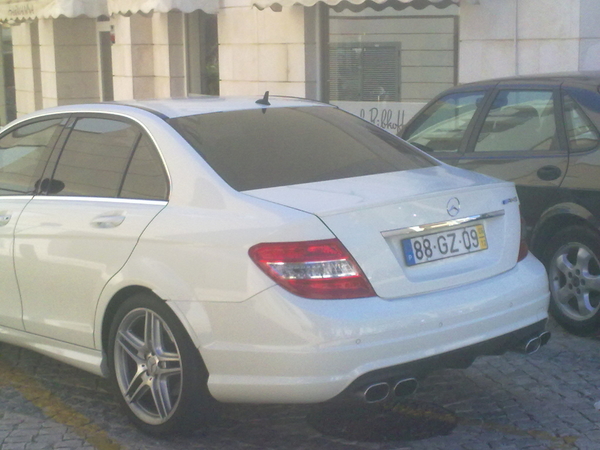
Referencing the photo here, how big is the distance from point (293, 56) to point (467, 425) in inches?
397

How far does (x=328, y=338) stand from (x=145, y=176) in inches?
52.0

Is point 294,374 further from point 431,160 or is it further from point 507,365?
point 507,365

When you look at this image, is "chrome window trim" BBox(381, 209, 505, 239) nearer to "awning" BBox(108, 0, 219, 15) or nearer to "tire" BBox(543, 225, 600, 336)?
"tire" BBox(543, 225, 600, 336)

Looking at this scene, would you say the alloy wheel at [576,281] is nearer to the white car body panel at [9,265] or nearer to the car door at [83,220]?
the car door at [83,220]

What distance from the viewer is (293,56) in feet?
46.6

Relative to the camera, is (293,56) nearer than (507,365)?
No

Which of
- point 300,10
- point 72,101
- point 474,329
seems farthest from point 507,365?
point 72,101

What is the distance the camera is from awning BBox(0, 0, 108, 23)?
18141 millimetres

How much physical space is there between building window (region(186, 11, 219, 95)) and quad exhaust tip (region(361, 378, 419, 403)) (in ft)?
42.6

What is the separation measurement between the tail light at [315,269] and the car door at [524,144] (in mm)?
2734

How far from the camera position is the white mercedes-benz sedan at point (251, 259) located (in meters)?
4.03

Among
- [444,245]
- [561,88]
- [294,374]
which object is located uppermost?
[561,88]

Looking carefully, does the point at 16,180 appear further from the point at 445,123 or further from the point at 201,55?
the point at 201,55

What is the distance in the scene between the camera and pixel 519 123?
22.2ft
